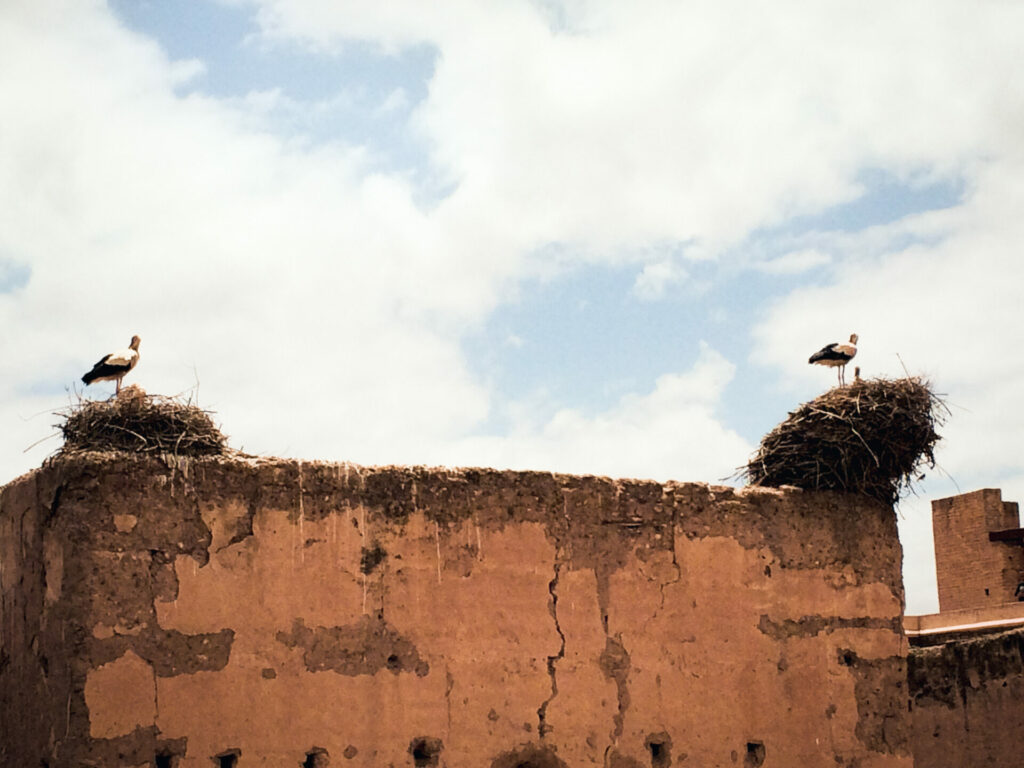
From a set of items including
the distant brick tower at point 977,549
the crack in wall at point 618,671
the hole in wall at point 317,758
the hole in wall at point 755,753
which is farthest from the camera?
the distant brick tower at point 977,549

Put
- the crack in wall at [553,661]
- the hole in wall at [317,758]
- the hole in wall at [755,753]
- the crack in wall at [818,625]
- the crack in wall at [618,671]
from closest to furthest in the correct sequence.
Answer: the hole in wall at [317,758], the crack in wall at [553,661], the crack in wall at [618,671], the hole in wall at [755,753], the crack in wall at [818,625]

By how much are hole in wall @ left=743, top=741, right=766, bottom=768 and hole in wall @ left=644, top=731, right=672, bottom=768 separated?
56cm

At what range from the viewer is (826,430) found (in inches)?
357

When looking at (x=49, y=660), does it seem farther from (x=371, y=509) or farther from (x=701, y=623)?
(x=701, y=623)

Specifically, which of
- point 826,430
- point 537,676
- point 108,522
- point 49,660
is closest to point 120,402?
point 108,522

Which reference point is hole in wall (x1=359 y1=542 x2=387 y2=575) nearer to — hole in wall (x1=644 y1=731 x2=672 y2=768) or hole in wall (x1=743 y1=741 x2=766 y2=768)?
hole in wall (x1=644 y1=731 x2=672 y2=768)

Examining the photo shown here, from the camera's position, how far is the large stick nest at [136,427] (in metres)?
7.45

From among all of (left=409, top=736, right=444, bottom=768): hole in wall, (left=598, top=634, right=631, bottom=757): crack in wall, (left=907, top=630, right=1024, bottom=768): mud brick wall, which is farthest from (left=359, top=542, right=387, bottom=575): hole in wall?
(left=907, top=630, right=1024, bottom=768): mud brick wall

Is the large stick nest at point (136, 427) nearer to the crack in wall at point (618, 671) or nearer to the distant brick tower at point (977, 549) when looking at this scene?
the crack in wall at point (618, 671)

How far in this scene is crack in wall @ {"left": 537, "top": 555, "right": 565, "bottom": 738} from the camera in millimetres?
8000

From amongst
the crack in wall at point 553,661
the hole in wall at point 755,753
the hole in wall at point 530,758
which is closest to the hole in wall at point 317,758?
the hole in wall at point 530,758

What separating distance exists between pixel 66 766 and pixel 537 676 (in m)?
2.58

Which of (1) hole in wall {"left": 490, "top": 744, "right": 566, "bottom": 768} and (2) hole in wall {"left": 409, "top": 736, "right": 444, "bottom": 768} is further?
(1) hole in wall {"left": 490, "top": 744, "right": 566, "bottom": 768}

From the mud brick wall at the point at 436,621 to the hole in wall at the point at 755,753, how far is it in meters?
0.01
